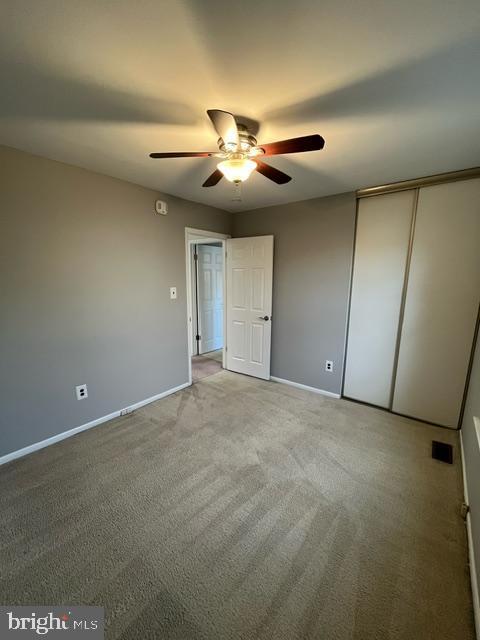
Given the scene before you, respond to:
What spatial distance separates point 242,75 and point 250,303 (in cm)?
259

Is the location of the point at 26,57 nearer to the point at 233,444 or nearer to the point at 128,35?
the point at 128,35

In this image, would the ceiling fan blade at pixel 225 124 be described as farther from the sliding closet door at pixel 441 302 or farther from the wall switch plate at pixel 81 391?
the wall switch plate at pixel 81 391

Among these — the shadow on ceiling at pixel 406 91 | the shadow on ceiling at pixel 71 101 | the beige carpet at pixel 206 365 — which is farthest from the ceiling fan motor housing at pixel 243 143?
the beige carpet at pixel 206 365

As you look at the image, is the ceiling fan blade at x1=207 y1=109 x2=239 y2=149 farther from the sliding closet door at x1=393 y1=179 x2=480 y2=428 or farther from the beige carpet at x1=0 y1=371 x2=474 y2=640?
the beige carpet at x1=0 y1=371 x2=474 y2=640

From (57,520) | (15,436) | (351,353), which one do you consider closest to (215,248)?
Answer: (351,353)

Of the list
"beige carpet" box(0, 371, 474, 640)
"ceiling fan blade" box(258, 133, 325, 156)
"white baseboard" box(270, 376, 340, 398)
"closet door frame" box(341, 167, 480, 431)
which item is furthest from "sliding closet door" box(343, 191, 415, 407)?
"ceiling fan blade" box(258, 133, 325, 156)

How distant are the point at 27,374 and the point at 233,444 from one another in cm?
176

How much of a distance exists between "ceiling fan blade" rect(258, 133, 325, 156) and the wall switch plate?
2.41m

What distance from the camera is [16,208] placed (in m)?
1.89

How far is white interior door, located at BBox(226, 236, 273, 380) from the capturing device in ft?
11.2

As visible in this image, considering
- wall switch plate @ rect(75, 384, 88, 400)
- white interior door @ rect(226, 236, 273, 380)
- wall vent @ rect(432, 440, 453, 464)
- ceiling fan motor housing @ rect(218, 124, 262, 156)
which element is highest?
ceiling fan motor housing @ rect(218, 124, 262, 156)

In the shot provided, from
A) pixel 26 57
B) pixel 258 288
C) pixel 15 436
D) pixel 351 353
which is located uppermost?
pixel 26 57

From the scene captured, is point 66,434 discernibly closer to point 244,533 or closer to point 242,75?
point 244,533

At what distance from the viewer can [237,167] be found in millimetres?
1530
